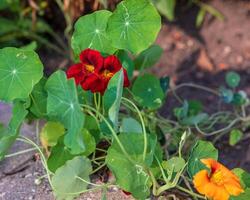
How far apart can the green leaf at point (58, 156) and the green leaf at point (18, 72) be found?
0.55 ft

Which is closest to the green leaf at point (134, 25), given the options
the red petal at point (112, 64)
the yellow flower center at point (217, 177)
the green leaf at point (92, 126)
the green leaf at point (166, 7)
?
the red petal at point (112, 64)

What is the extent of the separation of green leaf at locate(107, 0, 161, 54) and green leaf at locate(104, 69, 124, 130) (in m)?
0.16

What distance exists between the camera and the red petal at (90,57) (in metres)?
1.73

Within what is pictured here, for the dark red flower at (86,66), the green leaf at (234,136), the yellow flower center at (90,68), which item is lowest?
the green leaf at (234,136)

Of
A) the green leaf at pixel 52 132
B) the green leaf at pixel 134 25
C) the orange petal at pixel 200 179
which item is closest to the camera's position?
the orange petal at pixel 200 179

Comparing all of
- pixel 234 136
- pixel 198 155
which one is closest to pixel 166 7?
pixel 234 136

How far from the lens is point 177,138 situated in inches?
80.5

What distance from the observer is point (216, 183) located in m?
1.55

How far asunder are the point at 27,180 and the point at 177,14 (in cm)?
144

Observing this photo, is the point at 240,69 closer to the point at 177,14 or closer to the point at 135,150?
the point at 177,14

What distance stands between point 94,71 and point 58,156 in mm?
245

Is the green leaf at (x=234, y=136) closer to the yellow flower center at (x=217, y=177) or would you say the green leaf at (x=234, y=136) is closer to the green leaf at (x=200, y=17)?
the yellow flower center at (x=217, y=177)

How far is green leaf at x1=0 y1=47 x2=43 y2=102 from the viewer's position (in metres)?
1.70

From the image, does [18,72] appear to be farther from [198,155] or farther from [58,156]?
[198,155]
